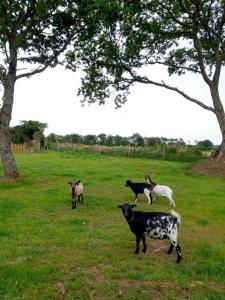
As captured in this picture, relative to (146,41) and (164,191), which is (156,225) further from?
(146,41)

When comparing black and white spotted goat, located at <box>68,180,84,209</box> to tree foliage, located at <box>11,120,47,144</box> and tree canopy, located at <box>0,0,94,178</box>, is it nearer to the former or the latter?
tree canopy, located at <box>0,0,94,178</box>

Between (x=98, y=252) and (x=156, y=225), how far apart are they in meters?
1.82

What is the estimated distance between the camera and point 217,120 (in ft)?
107

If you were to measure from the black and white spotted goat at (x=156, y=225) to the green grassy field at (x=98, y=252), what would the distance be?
0.57 m

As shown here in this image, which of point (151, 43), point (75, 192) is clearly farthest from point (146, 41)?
point (75, 192)

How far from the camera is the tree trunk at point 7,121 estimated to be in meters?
23.9

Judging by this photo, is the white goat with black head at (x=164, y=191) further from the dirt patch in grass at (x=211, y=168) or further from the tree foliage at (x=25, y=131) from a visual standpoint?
the tree foliage at (x=25, y=131)

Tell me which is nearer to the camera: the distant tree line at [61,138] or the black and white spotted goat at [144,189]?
the black and white spotted goat at [144,189]

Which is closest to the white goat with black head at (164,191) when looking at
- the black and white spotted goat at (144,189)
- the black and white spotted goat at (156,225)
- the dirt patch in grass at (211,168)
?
the black and white spotted goat at (144,189)

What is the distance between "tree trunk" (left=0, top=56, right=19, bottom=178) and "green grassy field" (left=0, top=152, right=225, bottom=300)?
3893 millimetres

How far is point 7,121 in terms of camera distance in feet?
78.5

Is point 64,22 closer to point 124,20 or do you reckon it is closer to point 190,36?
point 124,20

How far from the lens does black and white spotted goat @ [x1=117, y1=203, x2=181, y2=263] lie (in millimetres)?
10680

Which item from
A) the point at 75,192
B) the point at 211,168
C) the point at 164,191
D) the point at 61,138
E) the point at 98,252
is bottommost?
the point at 98,252
